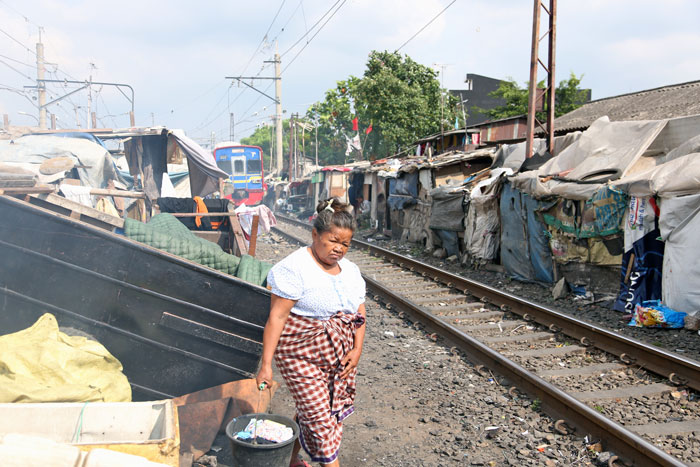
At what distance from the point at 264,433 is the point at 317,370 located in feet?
1.50

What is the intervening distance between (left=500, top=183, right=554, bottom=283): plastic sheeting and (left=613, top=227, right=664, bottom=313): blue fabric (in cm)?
198

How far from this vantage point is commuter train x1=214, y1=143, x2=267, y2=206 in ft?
98.0

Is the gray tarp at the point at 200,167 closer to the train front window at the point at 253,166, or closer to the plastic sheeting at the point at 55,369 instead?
the plastic sheeting at the point at 55,369

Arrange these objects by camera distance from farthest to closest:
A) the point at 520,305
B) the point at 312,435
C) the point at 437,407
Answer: the point at 520,305 < the point at 437,407 < the point at 312,435

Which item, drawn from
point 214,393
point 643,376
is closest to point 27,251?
point 214,393

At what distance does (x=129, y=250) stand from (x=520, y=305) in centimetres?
584

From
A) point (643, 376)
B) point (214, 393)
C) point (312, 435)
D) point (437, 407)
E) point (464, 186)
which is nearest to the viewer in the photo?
point (312, 435)

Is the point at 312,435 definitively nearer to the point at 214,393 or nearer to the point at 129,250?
the point at 214,393

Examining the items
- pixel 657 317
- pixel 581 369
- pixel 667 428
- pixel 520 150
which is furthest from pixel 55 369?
pixel 520 150

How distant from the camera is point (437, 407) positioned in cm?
462

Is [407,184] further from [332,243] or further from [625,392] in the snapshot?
[332,243]

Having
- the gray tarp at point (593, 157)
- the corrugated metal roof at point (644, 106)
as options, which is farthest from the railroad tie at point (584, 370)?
the corrugated metal roof at point (644, 106)

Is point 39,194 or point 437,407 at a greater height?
point 39,194

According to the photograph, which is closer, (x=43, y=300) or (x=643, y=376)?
(x=43, y=300)
